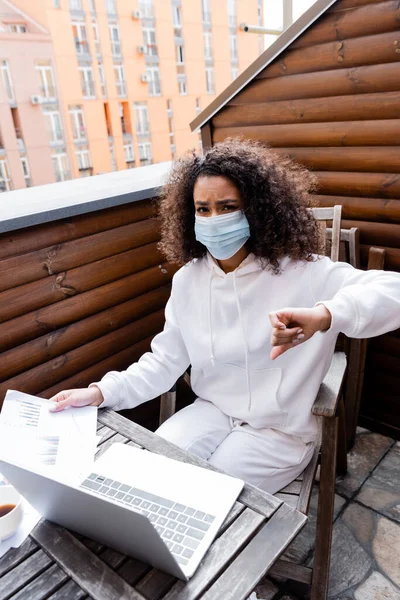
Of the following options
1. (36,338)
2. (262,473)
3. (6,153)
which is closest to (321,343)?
(262,473)

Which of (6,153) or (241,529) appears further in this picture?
(6,153)

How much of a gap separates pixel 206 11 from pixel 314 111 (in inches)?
1134

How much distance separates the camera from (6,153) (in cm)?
2044

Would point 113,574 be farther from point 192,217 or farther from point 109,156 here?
point 109,156

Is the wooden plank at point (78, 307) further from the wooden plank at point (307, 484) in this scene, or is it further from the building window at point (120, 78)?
the building window at point (120, 78)

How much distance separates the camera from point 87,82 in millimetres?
24594

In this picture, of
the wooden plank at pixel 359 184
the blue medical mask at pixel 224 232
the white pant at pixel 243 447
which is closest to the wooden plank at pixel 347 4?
the wooden plank at pixel 359 184

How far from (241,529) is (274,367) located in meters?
0.68

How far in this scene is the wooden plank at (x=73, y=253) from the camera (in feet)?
6.01

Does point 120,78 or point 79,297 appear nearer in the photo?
point 79,297

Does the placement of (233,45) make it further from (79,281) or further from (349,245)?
(79,281)

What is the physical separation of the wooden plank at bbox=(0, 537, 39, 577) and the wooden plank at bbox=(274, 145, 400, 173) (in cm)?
197

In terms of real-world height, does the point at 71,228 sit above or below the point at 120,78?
below

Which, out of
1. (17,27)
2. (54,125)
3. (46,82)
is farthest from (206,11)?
(17,27)
